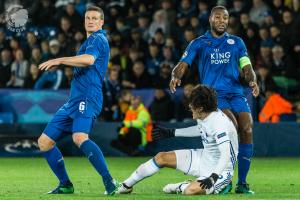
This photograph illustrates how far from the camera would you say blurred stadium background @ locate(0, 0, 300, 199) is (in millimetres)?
17984

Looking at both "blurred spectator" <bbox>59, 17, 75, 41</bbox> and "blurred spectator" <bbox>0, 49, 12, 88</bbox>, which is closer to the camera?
"blurred spectator" <bbox>0, 49, 12, 88</bbox>

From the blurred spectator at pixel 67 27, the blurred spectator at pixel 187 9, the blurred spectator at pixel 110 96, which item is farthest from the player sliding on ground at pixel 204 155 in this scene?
the blurred spectator at pixel 67 27

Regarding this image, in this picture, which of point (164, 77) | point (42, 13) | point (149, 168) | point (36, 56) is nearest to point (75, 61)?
point (149, 168)

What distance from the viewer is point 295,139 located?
17.6m

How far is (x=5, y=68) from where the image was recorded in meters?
20.8

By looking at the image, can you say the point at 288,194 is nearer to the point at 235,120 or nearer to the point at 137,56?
the point at 235,120

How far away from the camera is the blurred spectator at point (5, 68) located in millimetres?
20766

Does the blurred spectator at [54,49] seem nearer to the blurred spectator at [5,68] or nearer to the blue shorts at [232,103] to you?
the blurred spectator at [5,68]

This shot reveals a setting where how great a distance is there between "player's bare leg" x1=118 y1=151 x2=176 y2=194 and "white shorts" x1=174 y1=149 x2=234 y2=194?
0.31ft

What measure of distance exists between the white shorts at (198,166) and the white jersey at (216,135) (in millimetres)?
37

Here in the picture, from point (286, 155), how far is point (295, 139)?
37 centimetres

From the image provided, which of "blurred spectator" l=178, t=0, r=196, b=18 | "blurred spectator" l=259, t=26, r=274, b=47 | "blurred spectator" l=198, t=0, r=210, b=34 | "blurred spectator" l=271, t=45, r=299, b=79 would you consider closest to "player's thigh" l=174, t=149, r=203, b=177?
"blurred spectator" l=271, t=45, r=299, b=79

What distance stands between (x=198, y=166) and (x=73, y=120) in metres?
1.46

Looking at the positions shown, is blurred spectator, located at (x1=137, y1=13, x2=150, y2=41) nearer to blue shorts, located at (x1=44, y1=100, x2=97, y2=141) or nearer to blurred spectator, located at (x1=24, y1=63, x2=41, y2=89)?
blurred spectator, located at (x1=24, y1=63, x2=41, y2=89)
